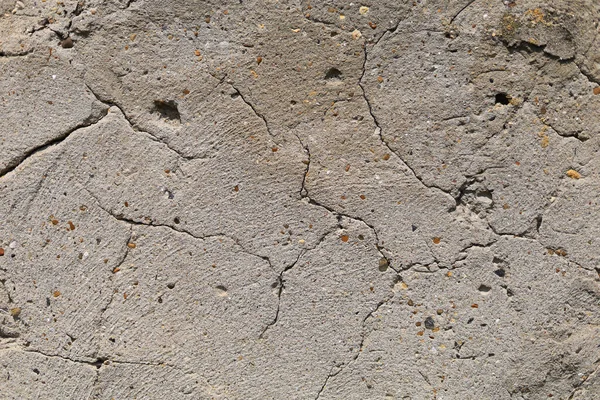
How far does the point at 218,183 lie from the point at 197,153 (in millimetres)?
110

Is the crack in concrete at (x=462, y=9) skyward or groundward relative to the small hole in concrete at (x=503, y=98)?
skyward

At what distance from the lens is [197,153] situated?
1.84 m

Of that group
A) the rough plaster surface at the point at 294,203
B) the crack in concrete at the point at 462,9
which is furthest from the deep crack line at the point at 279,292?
the crack in concrete at the point at 462,9

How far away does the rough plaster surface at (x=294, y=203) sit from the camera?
71.5 inches

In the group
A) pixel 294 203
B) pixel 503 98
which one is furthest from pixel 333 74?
pixel 503 98

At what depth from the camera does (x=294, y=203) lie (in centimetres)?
184

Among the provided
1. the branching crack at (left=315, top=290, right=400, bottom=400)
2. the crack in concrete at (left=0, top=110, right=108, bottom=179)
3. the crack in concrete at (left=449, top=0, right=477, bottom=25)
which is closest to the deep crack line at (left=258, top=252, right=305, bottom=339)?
the branching crack at (left=315, top=290, right=400, bottom=400)

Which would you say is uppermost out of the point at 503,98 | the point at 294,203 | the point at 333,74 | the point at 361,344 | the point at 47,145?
the point at 503,98

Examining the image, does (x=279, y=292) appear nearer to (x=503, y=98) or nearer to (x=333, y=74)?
(x=333, y=74)

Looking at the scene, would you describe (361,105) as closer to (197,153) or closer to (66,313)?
(197,153)

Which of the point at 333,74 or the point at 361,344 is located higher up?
the point at 333,74

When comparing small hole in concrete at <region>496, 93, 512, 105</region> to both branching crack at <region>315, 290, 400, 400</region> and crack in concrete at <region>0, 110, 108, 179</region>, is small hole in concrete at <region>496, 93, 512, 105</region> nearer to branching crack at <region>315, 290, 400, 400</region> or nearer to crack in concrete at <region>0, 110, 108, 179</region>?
branching crack at <region>315, 290, 400, 400</region>

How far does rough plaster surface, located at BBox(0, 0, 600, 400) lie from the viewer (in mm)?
1816

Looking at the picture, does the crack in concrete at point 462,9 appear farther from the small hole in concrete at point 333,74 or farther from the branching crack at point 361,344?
the branching crack at point 361,344
